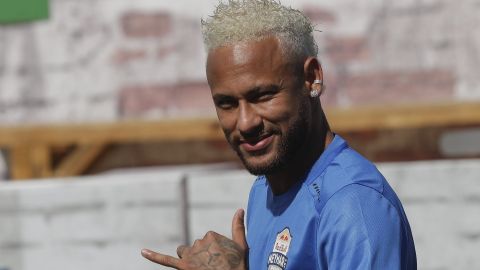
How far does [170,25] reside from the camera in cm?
806

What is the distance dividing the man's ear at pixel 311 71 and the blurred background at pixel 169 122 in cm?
299

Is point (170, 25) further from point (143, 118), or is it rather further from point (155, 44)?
point (143, 118)

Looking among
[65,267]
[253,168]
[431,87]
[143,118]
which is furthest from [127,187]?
[253,168]

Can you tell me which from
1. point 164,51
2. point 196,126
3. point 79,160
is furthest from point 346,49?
point 79,160

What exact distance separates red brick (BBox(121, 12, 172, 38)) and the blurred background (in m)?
0.01

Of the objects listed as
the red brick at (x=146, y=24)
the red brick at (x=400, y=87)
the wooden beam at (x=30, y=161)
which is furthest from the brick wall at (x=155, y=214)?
the red brick at (x=146, y=24)

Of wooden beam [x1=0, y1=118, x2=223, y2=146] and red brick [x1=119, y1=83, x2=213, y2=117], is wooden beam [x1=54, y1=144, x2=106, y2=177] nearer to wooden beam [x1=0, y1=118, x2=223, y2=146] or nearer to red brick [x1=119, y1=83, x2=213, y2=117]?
wooden beam [x1=0, y1=118, x2=223, y2=146]

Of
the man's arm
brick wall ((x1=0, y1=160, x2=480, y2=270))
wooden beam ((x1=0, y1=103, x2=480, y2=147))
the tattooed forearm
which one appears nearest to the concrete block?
brick wall ((x1=0, y1=160, x2=480, y2=270))

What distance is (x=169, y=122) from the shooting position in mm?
8008

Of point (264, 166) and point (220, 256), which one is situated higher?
point (264, 166)

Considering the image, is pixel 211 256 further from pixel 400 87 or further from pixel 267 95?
pixel 400 87

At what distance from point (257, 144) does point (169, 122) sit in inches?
206

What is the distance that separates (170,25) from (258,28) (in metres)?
5.30

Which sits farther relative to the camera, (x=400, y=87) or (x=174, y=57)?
(x=174, y=57)
